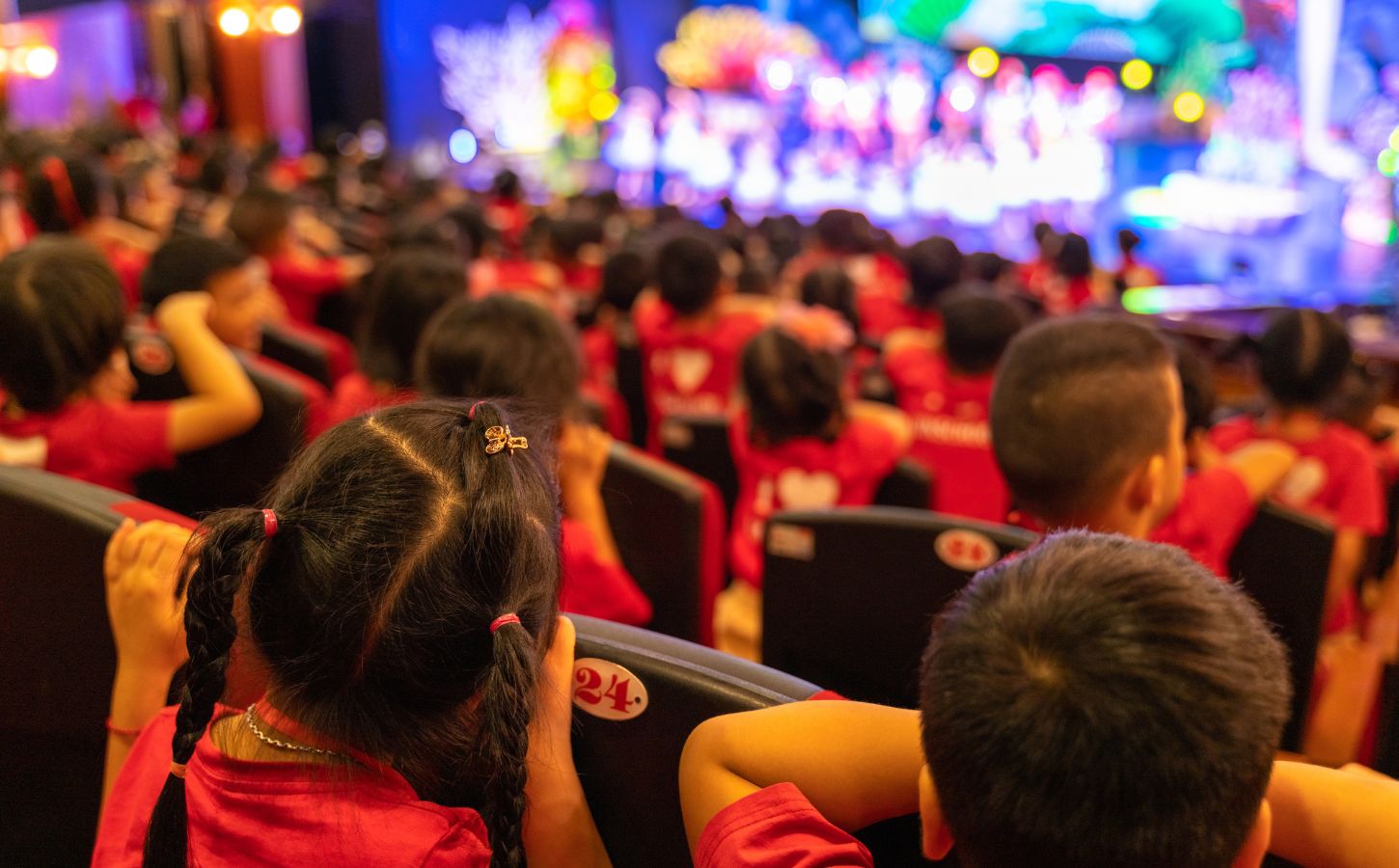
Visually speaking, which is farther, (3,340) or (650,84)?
(650,84)

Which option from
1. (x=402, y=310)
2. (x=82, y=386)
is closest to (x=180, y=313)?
(x=82, y=386)

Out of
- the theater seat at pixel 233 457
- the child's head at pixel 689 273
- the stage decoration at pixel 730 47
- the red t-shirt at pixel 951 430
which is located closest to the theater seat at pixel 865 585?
the theater seat at pixel 233 457

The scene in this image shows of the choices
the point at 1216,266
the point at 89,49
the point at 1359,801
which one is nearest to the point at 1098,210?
the point at 1216,266

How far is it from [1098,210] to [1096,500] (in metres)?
9.76

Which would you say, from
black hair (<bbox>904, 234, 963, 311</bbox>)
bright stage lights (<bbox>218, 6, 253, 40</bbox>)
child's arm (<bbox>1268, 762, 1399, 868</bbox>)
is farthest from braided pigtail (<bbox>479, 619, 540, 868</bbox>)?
bright stage lights (<bbox>218, 6, 253, 40</bbox>)

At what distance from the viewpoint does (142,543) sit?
106 centimetres

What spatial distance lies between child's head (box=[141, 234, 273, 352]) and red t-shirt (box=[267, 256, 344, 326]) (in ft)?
4.55

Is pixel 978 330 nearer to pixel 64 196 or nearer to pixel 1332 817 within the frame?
pixel 1332 817

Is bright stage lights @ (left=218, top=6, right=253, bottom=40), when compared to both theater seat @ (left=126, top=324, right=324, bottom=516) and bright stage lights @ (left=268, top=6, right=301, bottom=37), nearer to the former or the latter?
bright stage lights @ (left=268, top=6, right=301, bottom=37)

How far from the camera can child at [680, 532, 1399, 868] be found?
25.1 inches

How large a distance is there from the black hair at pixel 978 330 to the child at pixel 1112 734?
2.01 m

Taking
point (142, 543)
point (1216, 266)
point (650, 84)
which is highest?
point (650, 84)

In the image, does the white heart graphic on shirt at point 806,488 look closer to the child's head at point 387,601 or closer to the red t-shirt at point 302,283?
the child's head at point 387,601

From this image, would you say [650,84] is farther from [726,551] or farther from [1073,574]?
[1073,574]
